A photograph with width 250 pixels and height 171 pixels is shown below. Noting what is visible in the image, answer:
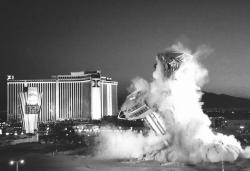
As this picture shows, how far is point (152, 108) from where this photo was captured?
158 feet

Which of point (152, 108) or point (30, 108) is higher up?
point (30, 108)

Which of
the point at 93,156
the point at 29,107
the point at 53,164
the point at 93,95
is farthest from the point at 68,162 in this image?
the point at 93,95

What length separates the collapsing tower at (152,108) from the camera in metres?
46.8

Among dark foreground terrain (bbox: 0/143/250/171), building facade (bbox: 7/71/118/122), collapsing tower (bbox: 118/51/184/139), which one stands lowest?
dark foreground terrain (bbox: 0/143/250/171)

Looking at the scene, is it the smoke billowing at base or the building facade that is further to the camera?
the building facade

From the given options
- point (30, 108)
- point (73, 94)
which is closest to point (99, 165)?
point (30, 108)

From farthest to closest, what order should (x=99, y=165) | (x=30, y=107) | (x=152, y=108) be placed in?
1. (x=30, y=107)
2. (x=152, y=108)
3. (x=99, y=165)

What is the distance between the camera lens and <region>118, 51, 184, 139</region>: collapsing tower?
1841 inches

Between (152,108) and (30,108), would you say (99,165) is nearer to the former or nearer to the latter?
(152,108)

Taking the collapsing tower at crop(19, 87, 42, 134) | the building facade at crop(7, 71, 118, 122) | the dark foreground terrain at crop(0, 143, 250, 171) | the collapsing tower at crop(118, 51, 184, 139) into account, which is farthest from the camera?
the building facade at crop(7, 71, 118, 122)

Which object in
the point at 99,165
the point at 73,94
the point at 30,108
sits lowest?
the point at 99,165

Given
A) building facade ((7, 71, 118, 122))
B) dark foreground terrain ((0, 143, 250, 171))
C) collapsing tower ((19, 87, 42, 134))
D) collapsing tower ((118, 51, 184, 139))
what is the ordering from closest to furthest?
dark foreground terrain ((0, 143, 250, 171))
collapsing tower ((118, 51, 184, 139))
collapsing tower ((19, 87, 42, 134))
building facade ((7, 71, 118, 122))

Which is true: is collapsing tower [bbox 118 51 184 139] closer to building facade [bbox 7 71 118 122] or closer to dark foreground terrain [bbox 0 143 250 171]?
dark foreground terrain [bbox 0 143 250 171]

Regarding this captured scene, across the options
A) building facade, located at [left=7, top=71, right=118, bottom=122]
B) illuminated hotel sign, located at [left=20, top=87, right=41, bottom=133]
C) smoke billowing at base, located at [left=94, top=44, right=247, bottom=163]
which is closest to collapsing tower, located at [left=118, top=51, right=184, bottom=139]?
smoke billowing at base, located at [left=94, top=44, right=247, bottom=163]
